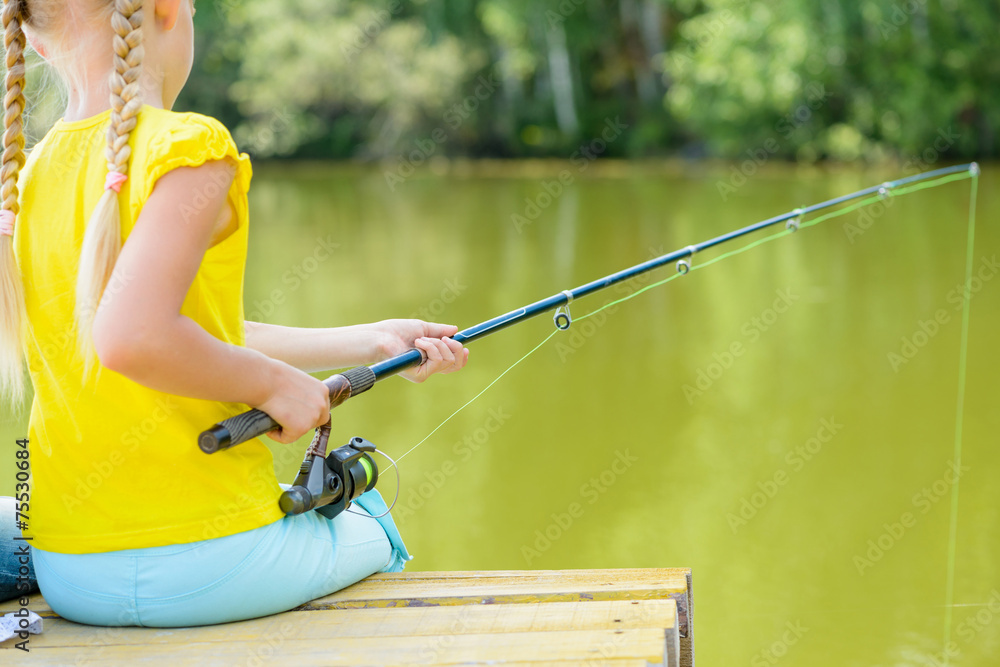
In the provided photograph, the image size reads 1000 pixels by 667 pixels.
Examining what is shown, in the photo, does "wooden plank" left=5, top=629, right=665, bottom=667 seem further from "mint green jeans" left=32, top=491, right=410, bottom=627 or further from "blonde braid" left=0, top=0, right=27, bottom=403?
"blonde braid" left=0, top=0, right=27, bottom=403

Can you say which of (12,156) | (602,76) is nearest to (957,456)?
(12,156)

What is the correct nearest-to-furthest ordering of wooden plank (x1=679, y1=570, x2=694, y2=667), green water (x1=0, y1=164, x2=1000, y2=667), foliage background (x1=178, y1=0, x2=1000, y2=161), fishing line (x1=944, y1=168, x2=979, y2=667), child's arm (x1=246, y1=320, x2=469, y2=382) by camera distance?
wooden plank (x1=679, y1=570, x2=694, y2=667) < child's arm (x1=246, y1=320, x2=469, y2=382) < fishing line (x1=944, y1=168, x2=979, y2=667) < green water (x1=0, y1=164, x2=1000, y2=667) < foliage background (x1=178, y1=0, x2=1000, y2=161)

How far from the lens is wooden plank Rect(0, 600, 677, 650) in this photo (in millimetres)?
1317

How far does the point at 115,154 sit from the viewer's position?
3.84 feet

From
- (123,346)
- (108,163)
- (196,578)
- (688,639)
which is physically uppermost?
(108,163)

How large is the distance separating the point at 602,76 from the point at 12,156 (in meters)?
21.8

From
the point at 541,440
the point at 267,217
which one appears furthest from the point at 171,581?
the point at 267,217

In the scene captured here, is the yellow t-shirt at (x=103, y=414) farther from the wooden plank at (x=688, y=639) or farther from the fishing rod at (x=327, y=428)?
the wooden plank at (x=688, y=639)

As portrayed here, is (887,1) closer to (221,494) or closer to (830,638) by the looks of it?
(830,638)

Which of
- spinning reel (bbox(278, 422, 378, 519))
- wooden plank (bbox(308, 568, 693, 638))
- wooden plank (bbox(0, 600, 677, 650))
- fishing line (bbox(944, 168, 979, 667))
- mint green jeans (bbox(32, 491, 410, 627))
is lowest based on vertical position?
fishing line (bbox(944, 168, 979, 667))

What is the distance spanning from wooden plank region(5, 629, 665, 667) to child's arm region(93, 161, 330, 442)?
30 cm

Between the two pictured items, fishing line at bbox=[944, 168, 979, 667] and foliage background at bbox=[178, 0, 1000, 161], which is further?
foliage background at bbox=[178, 0, 1000, 161]

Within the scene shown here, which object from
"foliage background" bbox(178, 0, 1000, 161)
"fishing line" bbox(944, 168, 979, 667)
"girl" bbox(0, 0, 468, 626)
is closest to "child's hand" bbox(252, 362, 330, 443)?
"girl" bbox(0, 0, 468, 626)

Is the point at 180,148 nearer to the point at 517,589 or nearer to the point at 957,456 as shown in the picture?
the point at 517,589
